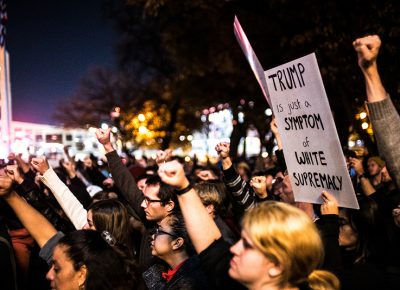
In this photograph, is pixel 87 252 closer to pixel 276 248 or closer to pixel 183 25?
pixel 276 248

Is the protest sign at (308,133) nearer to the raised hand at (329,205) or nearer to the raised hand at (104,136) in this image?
the raised hand at (329,205)

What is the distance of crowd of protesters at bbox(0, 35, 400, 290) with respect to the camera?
2.23 m

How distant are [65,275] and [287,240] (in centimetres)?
151

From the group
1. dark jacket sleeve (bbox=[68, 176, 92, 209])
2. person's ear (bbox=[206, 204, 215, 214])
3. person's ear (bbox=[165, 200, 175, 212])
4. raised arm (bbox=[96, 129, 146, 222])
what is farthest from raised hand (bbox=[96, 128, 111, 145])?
dark jacket sleeve (bbox=[68, 176, 92, 209])

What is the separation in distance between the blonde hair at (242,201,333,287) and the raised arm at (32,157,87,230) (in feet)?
8.34

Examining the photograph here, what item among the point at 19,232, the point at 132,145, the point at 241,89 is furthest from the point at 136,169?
the point at 132,145

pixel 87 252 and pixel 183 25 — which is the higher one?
pixel 183 25

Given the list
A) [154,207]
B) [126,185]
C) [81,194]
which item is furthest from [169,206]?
[81,194]

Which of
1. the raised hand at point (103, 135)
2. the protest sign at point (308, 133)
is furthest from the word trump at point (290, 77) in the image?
the raised hand at point (103, 135)

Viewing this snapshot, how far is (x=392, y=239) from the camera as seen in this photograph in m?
4.22

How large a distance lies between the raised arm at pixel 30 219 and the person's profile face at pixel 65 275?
29.6 inches

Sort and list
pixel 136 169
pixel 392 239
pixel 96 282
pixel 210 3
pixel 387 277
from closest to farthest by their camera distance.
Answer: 1. pixel 96 282
2. pixel 387 277
3. pixel 392 239
4. pixel 136 169
5. pixel 210 3

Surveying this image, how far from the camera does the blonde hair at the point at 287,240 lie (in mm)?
2180

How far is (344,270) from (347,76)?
30.7 ft
